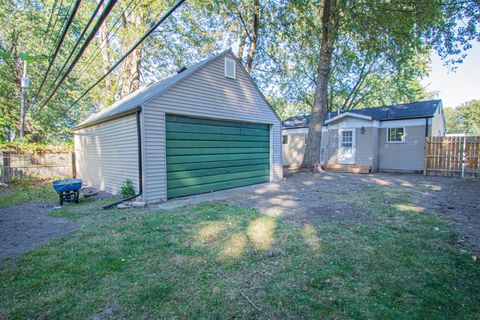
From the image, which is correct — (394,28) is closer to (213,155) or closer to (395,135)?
(395,135)

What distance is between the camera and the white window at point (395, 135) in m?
13.1

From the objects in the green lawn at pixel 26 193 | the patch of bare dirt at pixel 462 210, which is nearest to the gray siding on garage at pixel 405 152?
the patch of bare dirt at pixel 462 210

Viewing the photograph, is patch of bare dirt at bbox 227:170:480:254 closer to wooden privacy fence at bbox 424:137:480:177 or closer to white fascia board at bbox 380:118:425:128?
wooden privacy fence at bbox 424:137:480:177

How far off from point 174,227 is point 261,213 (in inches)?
72.1

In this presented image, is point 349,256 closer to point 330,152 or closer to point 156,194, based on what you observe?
point 156,194

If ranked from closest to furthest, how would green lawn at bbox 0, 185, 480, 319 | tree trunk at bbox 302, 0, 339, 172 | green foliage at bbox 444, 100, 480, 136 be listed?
green lawn at bbox 0, 185, 480, 319 < tree trunk at bbox 302, 0, 339, 172 < green foliage at bbox 444, 100, 480, 136

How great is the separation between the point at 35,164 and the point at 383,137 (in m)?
18.4

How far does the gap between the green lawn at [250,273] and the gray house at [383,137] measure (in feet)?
33.9

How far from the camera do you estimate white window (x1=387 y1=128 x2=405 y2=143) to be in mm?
13137

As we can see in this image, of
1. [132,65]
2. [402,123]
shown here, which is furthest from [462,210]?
[132,65]

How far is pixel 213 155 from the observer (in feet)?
25.3

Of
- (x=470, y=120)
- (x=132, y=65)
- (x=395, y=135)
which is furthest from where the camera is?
(x=470, y=120)

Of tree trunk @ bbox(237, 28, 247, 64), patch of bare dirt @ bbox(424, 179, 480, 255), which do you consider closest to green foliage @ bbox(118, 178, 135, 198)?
patch of bare dirt @ bbox(424, 179, 480, 255)

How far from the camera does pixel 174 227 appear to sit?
164 inches
